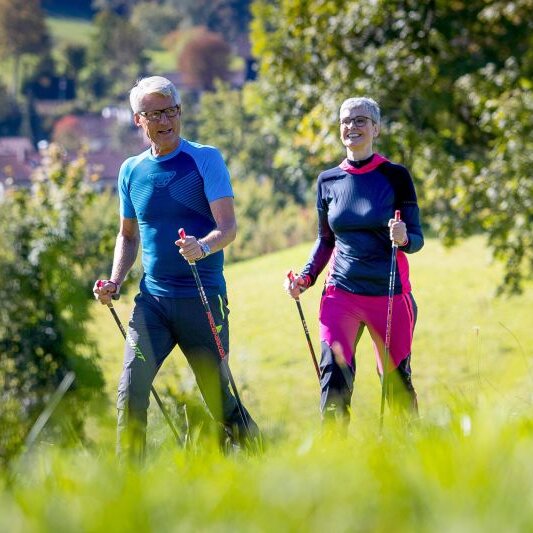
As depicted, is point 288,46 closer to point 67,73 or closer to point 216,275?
point 216,275

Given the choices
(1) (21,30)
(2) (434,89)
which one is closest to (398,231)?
(2) (434,89)

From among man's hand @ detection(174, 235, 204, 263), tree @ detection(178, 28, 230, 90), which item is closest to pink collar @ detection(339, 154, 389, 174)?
man's hand @ detection(174, 235, 204, 263)

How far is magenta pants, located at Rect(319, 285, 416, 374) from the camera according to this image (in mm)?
5945

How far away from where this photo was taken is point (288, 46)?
69.4 feet

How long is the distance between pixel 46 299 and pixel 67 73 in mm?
136344

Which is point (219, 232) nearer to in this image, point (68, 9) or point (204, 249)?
point (204, 249)

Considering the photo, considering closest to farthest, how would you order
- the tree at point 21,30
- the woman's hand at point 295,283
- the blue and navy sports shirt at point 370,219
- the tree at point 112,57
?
the blue and navy sports shirt at point 370,219, the woman's hand at point 295,283, the tree at point 21,30, the tree at point 112,57

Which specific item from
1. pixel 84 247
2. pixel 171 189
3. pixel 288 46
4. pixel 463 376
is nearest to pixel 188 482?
pixel 171 189

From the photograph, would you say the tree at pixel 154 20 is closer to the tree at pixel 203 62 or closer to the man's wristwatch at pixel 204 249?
the tree at pixel 203 62

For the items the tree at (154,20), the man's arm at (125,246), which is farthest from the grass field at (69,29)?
the man's arm at (125,246)

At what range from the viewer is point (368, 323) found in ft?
19.7

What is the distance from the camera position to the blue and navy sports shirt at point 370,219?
5.89 metres

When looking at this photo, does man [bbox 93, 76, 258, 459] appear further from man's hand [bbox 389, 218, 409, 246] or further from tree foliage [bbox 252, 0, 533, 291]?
tree foliage [bbox 252, 0, 533, 291]

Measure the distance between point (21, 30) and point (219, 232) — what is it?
5452 inches
